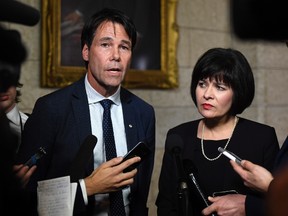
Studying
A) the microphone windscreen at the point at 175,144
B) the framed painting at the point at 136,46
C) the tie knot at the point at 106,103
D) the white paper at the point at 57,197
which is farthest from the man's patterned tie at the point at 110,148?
the framed painting at the point at 136,46

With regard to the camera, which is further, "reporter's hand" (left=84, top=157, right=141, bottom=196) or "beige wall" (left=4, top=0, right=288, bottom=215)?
"beige wall" (left=4, top=0, right=288, bottom=215)

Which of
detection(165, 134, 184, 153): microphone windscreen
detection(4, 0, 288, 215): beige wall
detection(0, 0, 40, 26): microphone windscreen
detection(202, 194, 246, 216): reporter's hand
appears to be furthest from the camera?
detection(4, 0, 288, 215): beige wall

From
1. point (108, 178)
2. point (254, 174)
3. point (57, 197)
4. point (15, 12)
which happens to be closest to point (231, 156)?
point (254, 174)

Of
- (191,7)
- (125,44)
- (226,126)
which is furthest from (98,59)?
(191,7)

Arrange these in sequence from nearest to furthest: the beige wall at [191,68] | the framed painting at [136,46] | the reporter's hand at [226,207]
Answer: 1. the reporter's hand at [226,207]
2. the framed painting at [136,46]
3. the beige wall at [191,68]

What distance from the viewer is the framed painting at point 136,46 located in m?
2.89

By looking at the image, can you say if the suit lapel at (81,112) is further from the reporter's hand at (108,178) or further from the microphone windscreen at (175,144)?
the microphone windscreen at (175,144)

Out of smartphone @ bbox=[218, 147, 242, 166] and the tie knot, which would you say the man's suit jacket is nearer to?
the tie knot

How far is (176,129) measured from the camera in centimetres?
206

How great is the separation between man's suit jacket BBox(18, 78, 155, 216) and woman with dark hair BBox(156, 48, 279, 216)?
16 cm

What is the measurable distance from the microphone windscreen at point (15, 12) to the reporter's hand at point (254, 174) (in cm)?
121

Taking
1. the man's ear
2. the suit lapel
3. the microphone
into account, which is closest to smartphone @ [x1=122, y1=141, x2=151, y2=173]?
the microphone

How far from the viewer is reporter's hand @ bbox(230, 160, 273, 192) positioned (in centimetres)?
138

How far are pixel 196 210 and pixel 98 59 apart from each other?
30.3 inches
